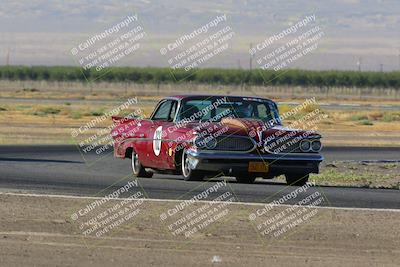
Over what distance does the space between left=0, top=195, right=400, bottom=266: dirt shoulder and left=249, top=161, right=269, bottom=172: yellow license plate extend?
3029 mm

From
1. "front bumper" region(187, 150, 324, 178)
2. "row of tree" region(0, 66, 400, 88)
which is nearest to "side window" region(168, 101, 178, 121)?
"front bumper" region(187, 150, 324, 178)

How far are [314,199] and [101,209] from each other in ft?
11.5

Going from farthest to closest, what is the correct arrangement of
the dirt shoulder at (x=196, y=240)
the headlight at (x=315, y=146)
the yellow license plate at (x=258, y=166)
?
the headlight at (x=315, y=146), the yellow license plate at (x=258, y=166), the dirt shoulder at (x=196, y=240)

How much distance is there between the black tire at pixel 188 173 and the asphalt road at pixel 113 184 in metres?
0.10

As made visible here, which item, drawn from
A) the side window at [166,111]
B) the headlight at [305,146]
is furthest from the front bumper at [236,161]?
A: the side window at [166,111]

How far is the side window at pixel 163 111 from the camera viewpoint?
20.4m

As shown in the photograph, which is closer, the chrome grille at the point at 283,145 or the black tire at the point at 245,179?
the chrome grille at the point at 283,145

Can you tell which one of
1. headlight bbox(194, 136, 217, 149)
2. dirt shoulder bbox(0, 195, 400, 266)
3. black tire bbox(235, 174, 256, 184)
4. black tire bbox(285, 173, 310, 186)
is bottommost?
black tire bbox(235, 174, 256, 184)

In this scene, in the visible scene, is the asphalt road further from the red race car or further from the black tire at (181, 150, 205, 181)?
the red race car

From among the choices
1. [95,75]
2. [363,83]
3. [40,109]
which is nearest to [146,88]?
[95,75]

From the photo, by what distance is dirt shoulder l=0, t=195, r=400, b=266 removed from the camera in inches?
453

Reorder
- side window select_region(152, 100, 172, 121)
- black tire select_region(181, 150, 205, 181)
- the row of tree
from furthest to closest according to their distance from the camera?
the row of tree, side window select_region(152, 100, 172, 121), black tire select_region(181, 150, 205, 181)

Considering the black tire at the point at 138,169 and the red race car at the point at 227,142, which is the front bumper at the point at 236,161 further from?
the black tire at the point at 138,169

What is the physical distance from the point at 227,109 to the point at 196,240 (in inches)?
284
